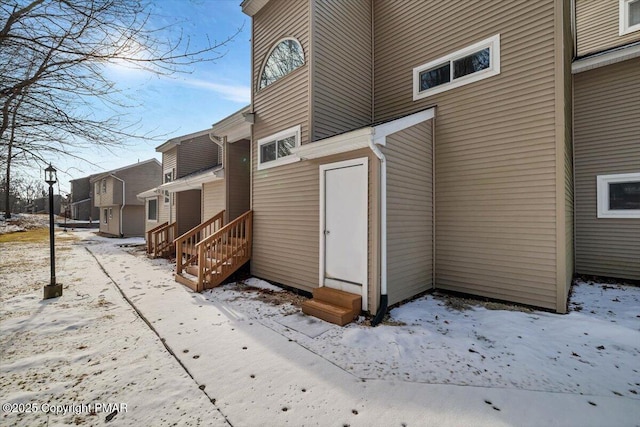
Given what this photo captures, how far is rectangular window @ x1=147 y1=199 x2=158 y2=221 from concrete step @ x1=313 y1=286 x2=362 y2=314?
1247 centimetres

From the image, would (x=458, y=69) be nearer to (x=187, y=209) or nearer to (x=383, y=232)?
(x=383, y=232)

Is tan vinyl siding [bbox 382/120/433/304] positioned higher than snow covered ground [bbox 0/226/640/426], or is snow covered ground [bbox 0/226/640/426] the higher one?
tan vinyl siding [bbox 382/120/433/304]

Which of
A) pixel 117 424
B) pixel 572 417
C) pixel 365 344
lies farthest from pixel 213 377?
pixel 572 417

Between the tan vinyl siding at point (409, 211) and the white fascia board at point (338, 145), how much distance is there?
0.50 m

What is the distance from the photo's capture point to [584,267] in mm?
A: 6602

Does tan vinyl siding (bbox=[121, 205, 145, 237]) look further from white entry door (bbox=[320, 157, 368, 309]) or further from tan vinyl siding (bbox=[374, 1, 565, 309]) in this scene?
tan vinyl siding (bbox=[374, 1, 565, 309])

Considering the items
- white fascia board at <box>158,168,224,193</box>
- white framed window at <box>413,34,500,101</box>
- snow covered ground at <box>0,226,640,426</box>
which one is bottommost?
snow covered ground at <box>0,226,640,426</box>

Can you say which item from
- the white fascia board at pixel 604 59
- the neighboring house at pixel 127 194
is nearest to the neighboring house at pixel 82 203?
the neighboring house at pixel 127 194

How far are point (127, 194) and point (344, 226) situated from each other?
20.8 metres

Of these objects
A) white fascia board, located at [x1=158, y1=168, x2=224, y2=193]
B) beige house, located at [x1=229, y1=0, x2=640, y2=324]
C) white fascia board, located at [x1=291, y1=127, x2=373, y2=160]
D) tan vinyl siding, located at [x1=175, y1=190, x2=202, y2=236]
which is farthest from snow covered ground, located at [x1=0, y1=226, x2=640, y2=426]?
tan vinyl siding, located at [x1=175, y1=190, x2=202, y2=236]

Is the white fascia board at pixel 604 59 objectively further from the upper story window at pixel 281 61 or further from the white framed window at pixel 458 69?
the upper story window at pixel 281 61

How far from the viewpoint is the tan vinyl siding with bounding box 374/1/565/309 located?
178 inches

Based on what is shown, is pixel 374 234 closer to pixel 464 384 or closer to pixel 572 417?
pixel 464 384

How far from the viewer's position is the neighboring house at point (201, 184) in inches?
312
